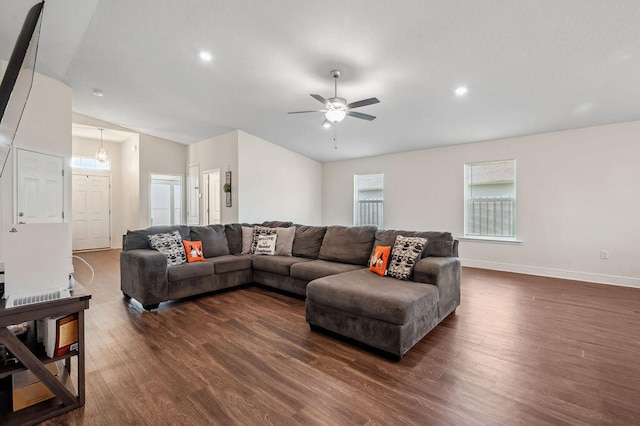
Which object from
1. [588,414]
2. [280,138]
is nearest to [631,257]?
[588,414]

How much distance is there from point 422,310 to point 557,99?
3587mm

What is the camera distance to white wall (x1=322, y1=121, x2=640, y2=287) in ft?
14.1

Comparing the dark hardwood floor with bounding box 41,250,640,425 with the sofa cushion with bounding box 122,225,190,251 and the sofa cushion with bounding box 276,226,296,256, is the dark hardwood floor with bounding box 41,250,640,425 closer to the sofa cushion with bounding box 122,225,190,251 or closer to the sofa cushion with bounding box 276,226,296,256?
the sofa cushion with bounding box 122,225,190,251

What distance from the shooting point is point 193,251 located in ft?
13.0

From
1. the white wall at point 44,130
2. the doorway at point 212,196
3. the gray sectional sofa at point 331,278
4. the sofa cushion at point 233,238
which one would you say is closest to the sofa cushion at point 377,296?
the gray sectional sofa at point 331,278

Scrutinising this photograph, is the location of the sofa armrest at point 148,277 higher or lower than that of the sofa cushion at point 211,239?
lower

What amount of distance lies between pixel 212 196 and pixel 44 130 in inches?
128

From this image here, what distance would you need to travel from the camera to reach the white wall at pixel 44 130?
407 centimetres

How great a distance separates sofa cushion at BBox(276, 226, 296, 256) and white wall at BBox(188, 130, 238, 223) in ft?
6.25

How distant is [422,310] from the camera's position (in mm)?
2424

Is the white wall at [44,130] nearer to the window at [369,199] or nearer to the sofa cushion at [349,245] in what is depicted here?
the sofa cushion at [349,245]

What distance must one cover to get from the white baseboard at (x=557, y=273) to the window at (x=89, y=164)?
960 cm

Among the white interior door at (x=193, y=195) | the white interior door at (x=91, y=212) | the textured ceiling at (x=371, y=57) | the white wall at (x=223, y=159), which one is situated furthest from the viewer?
the white interior door at (x=193, y=195)

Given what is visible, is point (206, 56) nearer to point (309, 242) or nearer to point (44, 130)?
point (309, 242)
